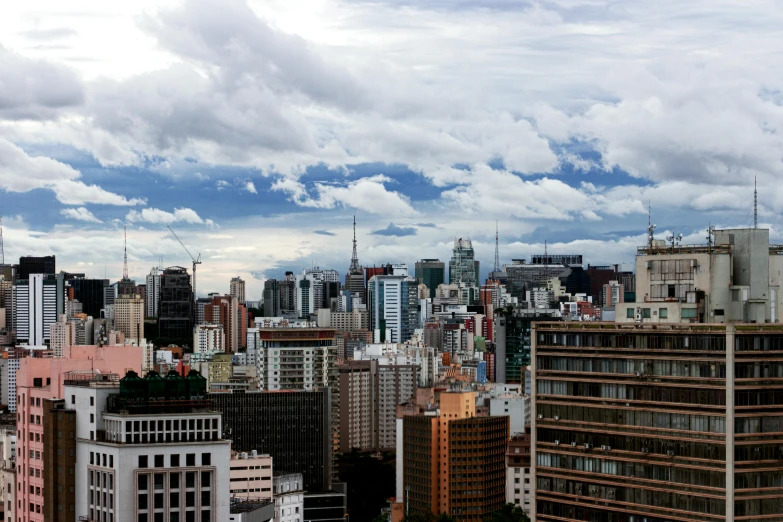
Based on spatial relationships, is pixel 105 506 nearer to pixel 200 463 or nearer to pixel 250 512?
pixel 200 463

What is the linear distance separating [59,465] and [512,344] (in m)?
115

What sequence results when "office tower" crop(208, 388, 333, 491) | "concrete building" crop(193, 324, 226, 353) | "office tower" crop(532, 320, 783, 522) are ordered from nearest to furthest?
"office tower" crop(532, 320, 783, 522) < "office tower" crop(208, 388, 333, 491) < "concrete building" crop(193, 324, 226, 353)

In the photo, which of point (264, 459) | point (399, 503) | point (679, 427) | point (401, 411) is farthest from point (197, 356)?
point (679, 427)

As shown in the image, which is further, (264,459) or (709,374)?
(264,459)

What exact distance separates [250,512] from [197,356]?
398 ft

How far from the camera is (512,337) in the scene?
150 metres

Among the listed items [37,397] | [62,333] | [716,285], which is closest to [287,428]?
[37,397]

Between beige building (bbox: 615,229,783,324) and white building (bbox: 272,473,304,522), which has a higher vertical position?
beige building (bbox: 615,229,783,324)

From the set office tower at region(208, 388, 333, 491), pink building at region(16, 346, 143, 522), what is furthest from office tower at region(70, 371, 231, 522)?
office tower at region(208, 388, 333, 491)

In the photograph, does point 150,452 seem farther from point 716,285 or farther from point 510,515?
point 510,515

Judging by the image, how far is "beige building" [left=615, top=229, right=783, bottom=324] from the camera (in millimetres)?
39125

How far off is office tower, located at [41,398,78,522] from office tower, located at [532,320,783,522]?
43.8 ft

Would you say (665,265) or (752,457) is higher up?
(665,265)

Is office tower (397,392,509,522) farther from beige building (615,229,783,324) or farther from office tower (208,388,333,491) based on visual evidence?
beige building (615,229,783,324)
